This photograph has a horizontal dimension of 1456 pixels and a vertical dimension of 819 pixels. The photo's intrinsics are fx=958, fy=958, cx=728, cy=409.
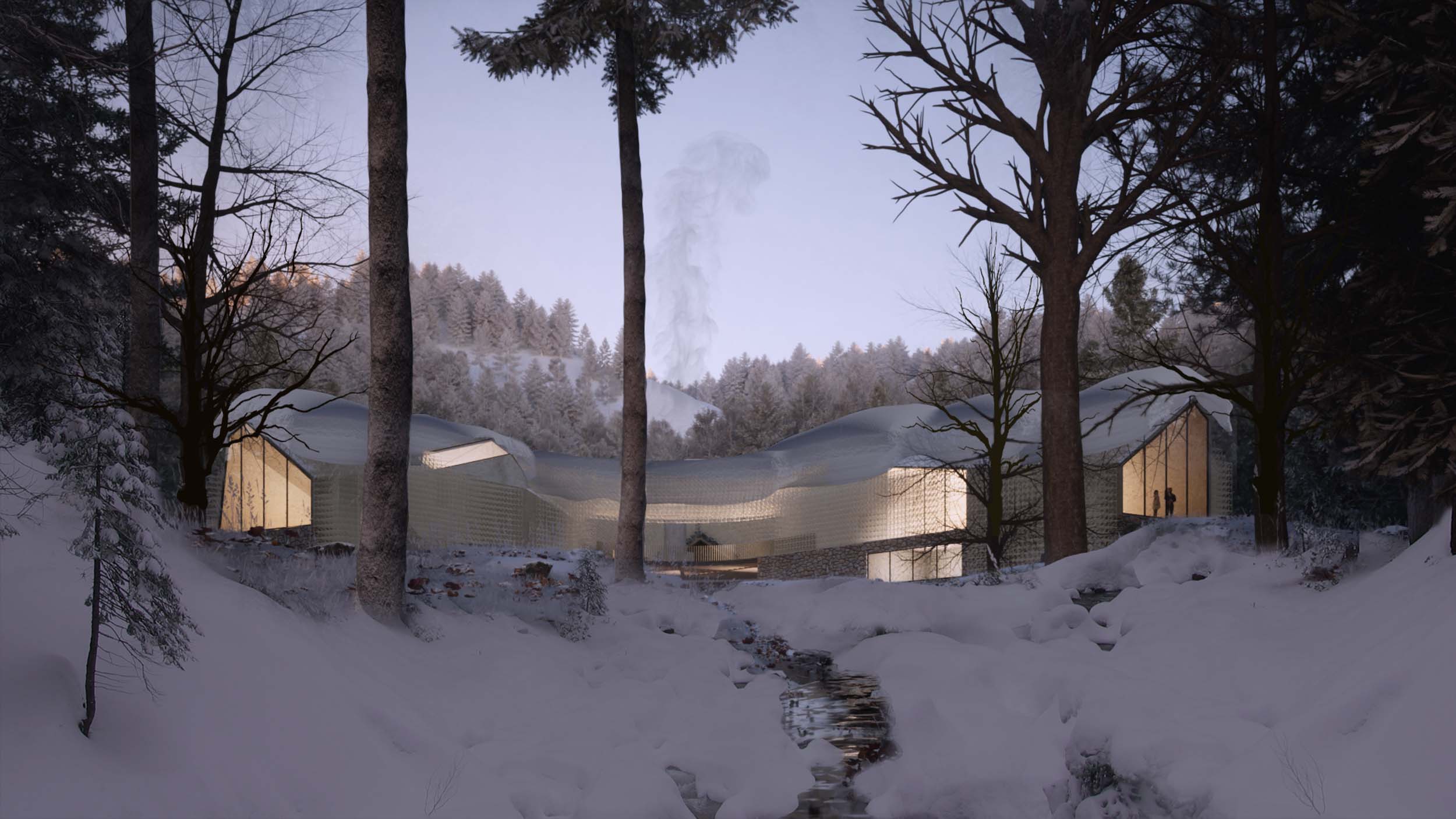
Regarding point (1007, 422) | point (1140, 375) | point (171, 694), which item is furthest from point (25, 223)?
point (1140, 375)

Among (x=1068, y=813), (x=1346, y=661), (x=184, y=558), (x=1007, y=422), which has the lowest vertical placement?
(x=1068, y=813)

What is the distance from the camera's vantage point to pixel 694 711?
7375 mm

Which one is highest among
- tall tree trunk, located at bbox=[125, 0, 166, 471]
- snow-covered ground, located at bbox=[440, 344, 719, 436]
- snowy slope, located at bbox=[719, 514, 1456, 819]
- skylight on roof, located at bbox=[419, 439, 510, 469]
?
snow-covered ground, located at bbox=[440, 344, 719, 436]

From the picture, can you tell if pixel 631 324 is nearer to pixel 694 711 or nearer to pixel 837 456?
pixel 694 711

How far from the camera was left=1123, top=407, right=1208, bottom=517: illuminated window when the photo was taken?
28.8m

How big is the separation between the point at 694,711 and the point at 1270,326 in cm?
786

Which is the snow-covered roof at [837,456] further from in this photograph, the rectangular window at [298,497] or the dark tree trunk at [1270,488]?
the dark tree trunk at [1270,488]

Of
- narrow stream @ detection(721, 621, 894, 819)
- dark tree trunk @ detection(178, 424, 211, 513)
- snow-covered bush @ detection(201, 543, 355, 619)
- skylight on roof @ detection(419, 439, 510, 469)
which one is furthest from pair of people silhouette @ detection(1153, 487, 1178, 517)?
dark tree trunk @ detection(178, 424, 211, 513)

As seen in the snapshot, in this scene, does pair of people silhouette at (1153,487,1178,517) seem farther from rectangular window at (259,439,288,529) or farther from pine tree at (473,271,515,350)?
pine tree at (473,271,515,350)

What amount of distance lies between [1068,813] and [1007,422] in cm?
1414

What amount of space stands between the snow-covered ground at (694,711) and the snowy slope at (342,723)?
2 cm

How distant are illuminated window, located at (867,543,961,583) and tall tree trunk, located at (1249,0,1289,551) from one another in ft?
52.5

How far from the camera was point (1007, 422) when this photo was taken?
18781 mm

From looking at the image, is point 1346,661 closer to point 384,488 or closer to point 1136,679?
point 1136,679
